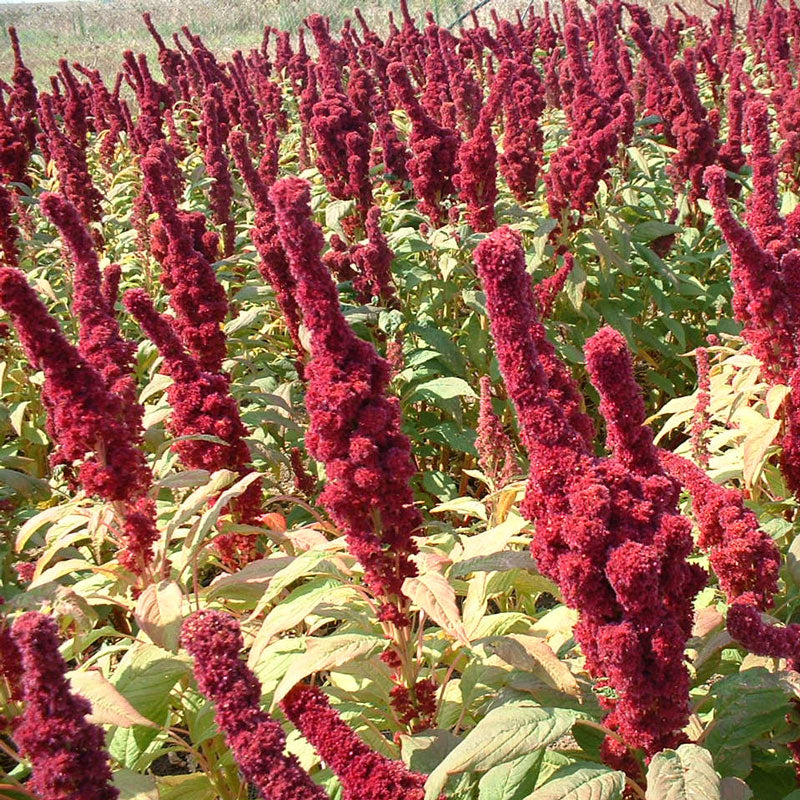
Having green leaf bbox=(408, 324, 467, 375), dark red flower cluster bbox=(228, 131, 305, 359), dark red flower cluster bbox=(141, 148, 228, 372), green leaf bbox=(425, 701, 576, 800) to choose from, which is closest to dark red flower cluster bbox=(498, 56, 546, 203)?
green leaf bbox=(408, 324, 467, 375)

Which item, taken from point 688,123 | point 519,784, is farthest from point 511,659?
point 688,123

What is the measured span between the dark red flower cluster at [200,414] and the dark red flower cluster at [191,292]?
549 mm

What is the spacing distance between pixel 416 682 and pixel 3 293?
1623 millimetres

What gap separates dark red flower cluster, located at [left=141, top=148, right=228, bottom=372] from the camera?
381 centimetres

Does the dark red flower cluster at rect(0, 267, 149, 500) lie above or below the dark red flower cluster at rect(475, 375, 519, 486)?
above

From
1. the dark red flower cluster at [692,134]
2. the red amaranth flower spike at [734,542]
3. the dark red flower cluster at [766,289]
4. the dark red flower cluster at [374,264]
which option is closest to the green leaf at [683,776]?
the red amaranth flower spike at [734,542]

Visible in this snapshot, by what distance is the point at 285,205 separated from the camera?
2295mm

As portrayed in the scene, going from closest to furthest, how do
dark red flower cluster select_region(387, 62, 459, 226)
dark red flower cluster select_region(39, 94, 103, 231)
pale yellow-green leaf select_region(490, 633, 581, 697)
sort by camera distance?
pale yellow-green leaf select_region(490, 633, 581, 697)
dark red flower cluster select_region(387, 62, 459, 226)
dark red flower cluster select_region(39, 94, 103, 231)

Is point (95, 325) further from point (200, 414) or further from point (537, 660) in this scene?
point (537, 660)

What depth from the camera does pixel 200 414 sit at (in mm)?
3191

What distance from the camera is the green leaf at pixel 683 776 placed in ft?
5.25

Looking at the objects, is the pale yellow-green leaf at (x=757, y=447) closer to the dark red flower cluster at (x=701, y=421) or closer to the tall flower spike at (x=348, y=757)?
the dark red flower cluster at (x=701, y=421)

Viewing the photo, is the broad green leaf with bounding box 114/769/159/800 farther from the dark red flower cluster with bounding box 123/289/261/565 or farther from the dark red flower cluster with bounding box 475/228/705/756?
the dark red flower cluster with bounding box 123/289/261/565

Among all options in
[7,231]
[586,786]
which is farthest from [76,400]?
[7,231]
